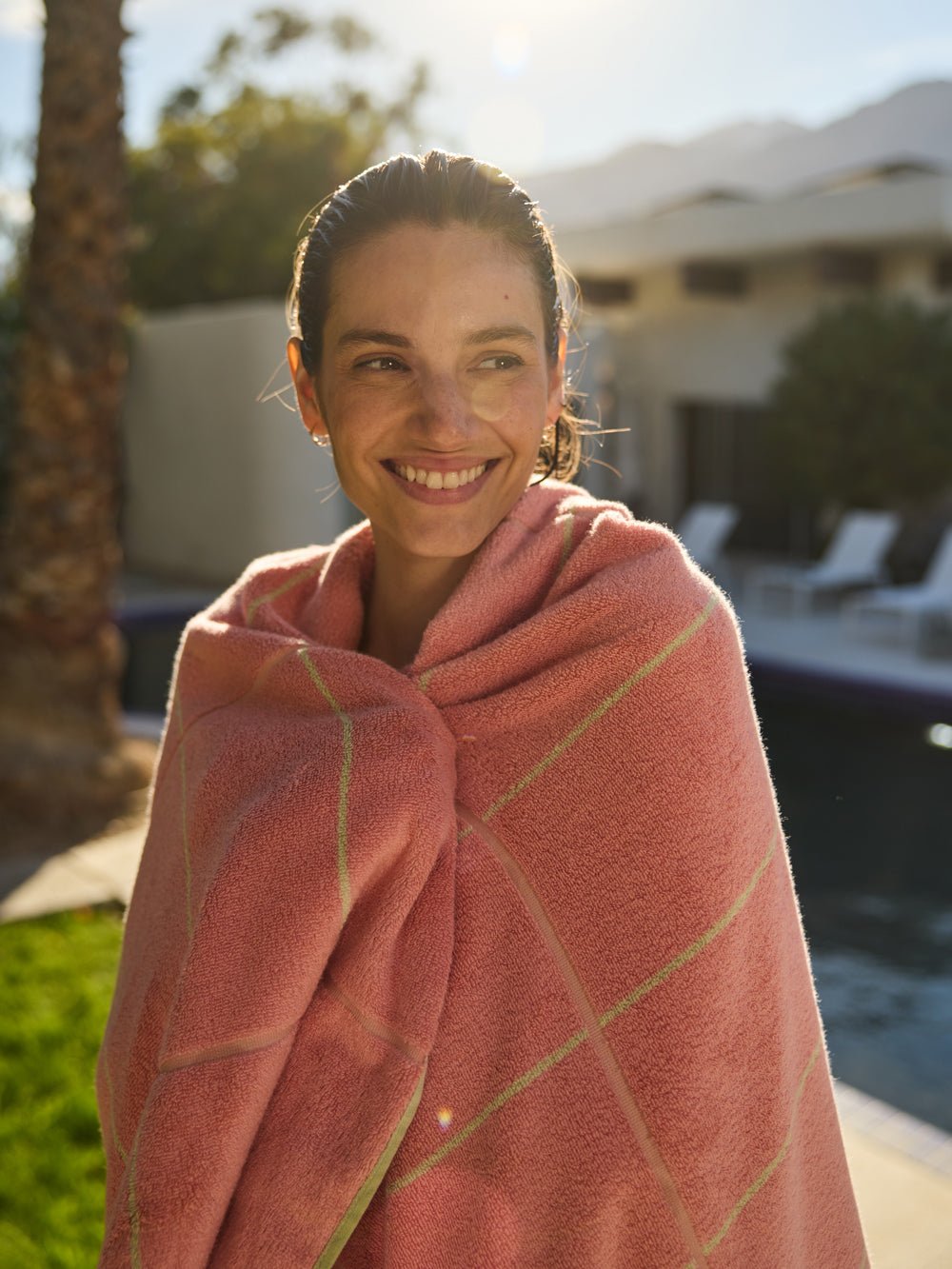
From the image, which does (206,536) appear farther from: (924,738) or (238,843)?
(238,843)

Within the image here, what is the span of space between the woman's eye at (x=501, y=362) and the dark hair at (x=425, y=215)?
0.27ft

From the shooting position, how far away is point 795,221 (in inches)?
474

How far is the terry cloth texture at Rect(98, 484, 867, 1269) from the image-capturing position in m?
1.24

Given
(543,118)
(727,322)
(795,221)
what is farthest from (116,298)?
(543,118)

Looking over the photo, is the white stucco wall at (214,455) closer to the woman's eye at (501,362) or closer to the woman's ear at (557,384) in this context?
the woman's ear at (557,384)

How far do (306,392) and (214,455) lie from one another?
505 inches

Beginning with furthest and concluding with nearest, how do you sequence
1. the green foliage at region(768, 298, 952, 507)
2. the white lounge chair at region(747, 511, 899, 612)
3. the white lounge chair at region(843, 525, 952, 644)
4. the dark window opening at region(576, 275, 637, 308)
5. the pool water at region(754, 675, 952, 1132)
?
1. the dark window opening at region(576, 275, 637, 308)
2. the white lounge chair at region(747, 511, 899, 612)
3. the green foliage at region(768, 298, 952, 507)
4. the white lounge chair at region(843, 525, 952, 644)
5. the pool water at region(754, 675, 952, 1132)

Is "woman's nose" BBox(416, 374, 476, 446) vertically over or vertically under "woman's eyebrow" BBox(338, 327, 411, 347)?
under

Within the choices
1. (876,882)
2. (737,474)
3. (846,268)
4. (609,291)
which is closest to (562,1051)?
(876,882)

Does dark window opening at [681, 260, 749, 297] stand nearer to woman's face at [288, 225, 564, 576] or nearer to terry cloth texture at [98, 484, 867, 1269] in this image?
woman's face at [288, 225, 564, 576]

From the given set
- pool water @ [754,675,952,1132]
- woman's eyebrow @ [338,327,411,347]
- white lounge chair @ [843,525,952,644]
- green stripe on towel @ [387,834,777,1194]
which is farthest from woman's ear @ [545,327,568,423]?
white lounge chair @ [843,525,952,644]

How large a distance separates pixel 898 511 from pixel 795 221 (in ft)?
9.09

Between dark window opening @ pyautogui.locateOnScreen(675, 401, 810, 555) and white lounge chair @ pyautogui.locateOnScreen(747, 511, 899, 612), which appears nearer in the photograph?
white lounge chair @ pyautogui.locateOnScreen(747, 511, 899, 612)

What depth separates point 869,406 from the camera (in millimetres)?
11242
